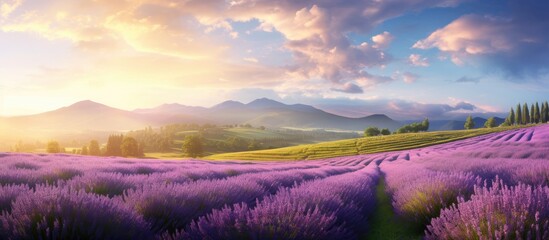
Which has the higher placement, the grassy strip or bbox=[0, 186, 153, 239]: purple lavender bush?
bbox=[0, 186, 153, 239]: purple lavender bush

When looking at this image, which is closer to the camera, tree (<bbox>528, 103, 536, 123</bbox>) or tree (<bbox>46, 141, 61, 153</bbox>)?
tree (<bbox>46, 141, 61, 153</bbox>)

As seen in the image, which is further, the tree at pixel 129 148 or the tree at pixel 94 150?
the tree at pixel 94 150

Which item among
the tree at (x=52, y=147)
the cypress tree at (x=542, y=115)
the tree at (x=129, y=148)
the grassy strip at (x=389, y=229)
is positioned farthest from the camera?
the cypress tree at (x=542, y=115)

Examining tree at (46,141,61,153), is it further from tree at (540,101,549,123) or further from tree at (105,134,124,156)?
tree at (540,101,549,123)

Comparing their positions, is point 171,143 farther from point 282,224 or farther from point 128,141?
point 282,224

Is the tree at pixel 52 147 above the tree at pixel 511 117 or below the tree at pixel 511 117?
below

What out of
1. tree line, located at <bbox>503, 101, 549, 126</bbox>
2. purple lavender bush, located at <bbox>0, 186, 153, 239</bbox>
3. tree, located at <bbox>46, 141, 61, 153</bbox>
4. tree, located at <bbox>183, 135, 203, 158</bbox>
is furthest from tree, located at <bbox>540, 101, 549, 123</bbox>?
tree, located at <bbox>46, 141, 61, 153</bbox>

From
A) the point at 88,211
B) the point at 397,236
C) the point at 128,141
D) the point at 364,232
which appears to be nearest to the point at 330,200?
the point at 364,232

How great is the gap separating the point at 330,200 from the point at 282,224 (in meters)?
1.43

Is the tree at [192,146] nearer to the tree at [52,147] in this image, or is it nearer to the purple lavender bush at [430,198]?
the tree at [52,147]

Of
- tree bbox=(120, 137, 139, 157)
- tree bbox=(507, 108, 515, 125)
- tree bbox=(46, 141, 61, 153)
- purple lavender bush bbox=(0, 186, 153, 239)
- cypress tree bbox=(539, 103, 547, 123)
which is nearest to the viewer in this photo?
purple lavender bush bbox=(0, 186, 153, 239)

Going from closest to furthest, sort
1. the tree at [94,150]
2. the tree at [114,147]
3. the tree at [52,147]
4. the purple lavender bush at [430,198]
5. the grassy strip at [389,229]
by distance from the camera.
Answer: the grassy strip at [389,229], the purple lavender bush at [430,198], the tree at [52,147], the tree at [114,147], the tree at [94,150]

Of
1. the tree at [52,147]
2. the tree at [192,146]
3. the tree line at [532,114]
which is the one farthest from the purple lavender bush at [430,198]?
the tree line at [532,114]

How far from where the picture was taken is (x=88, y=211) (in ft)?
7.86
